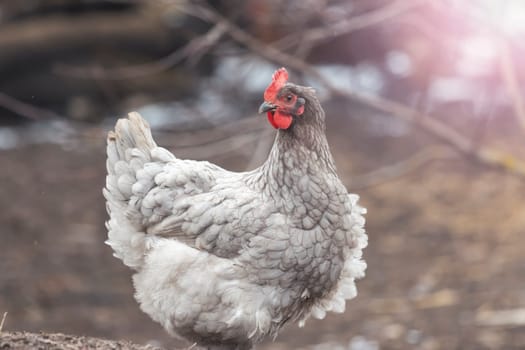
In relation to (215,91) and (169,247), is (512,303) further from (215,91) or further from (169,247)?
(215,91)

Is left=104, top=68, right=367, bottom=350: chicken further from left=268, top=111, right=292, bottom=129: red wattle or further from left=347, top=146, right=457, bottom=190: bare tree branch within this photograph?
left=347, top=146, right=457, bottom=190: bare tree branch

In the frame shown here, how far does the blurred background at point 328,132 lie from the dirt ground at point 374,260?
2 cm

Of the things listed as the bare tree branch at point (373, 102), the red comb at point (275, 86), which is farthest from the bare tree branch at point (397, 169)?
the red comb at point (275, 86)

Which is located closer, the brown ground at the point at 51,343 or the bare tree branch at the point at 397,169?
the brown ground at the point at 51,343

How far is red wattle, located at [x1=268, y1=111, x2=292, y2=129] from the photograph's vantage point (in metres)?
3.57

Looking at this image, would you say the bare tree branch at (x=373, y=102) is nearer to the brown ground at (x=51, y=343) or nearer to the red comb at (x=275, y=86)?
the red comb at (x=275, y=86)

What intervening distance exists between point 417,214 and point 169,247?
5.26 metres

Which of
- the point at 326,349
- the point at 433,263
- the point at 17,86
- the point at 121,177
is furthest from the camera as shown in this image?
the point at 17,86

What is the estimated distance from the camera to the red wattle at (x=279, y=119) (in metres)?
3.57

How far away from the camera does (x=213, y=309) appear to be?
3611 mm

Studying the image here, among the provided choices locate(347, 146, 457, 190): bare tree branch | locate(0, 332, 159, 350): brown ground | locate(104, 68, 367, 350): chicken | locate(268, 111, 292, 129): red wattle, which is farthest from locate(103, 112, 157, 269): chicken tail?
locate(347, 146, 457, 190): bare tree branch

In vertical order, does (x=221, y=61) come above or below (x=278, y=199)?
above

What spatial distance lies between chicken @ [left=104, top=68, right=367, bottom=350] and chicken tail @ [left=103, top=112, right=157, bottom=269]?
50mm

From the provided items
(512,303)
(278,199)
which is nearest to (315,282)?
(278,199)
